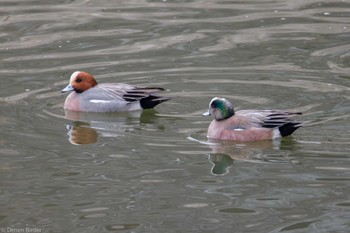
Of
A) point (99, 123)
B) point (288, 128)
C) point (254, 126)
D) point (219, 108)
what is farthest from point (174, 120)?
point (288, 128)

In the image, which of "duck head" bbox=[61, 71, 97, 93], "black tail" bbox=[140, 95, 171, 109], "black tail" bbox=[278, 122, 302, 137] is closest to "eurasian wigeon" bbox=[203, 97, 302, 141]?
"black tail" bbox=[278, 122, 302, 137]

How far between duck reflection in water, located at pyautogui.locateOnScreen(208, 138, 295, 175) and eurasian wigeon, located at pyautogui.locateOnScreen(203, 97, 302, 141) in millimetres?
65

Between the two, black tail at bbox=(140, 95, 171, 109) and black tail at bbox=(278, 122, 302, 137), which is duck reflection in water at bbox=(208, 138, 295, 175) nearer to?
black tail at bbox=(278, 122, 302, 137)

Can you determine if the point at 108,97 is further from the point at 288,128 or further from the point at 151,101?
the point at 288,128

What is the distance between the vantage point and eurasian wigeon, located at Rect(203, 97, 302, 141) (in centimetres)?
1029

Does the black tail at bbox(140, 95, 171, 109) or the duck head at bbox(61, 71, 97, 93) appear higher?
the duck head at bbox(61, 71, 97, 93)

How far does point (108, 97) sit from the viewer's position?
38.6ft

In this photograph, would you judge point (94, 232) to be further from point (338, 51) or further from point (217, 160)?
point (338, 51)

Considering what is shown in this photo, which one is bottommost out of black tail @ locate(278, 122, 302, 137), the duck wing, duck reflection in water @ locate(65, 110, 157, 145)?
duck reflection in water @ locate(65, 110, 157, 145)

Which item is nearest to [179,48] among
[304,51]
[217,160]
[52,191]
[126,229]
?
[304,51]

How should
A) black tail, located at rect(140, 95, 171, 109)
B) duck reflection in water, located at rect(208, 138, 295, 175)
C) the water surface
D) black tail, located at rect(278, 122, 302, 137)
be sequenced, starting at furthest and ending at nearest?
1. black tail, located at rect(140, 95, 171, 109)
2. black tail, located at rect(278, 122, 302, 137)
3. duck reflection in water, located at rect(208, 138, 295, 175)
4. the water surface

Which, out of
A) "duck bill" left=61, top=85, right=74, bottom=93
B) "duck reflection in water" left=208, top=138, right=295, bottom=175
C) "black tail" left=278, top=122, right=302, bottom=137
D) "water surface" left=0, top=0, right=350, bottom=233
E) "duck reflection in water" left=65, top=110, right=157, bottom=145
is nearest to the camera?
"water surface" left=0, top=0, right=350, bottom=233

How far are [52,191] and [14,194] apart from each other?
0.29 metres

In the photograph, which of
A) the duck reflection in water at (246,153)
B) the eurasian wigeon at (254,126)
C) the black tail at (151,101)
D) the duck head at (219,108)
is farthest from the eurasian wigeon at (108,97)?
the duck reflection in water at (246,153)
